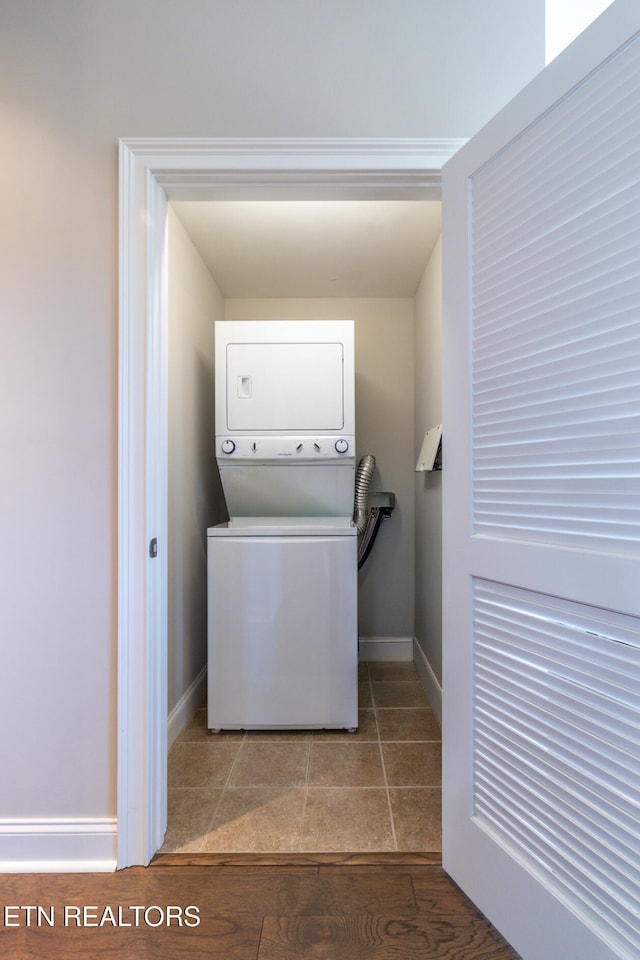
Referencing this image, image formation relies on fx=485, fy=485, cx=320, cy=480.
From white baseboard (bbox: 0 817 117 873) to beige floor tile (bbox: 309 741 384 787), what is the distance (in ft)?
2.43

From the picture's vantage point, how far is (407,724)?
231cm

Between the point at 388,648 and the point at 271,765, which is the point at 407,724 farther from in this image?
the point at 388,648

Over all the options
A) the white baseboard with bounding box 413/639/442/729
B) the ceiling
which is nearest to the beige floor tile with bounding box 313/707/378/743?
the white baseboard with bounding box 413/639/442/729

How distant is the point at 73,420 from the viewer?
1.44 m

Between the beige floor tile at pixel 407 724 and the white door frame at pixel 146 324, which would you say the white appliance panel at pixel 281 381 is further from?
the beige floor tile at pixel 407 724

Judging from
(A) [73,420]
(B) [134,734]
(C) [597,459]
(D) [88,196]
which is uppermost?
(D) [88,196]

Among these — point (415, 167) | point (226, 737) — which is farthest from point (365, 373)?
point (226, 737)

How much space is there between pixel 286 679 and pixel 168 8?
243 centimetres

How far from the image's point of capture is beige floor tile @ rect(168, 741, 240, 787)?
187cm

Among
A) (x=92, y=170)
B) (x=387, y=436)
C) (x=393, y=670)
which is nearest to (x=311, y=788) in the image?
(x=393, y=670)

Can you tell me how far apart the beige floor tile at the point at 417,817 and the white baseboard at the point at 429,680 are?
0.56m

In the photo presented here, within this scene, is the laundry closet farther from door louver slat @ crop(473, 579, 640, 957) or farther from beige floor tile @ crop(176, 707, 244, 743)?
door louver slat @ crop(473, 579, 640, 957)

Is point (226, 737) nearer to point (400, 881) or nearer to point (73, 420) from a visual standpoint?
point (400, 881)

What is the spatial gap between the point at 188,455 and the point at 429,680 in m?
1.73
